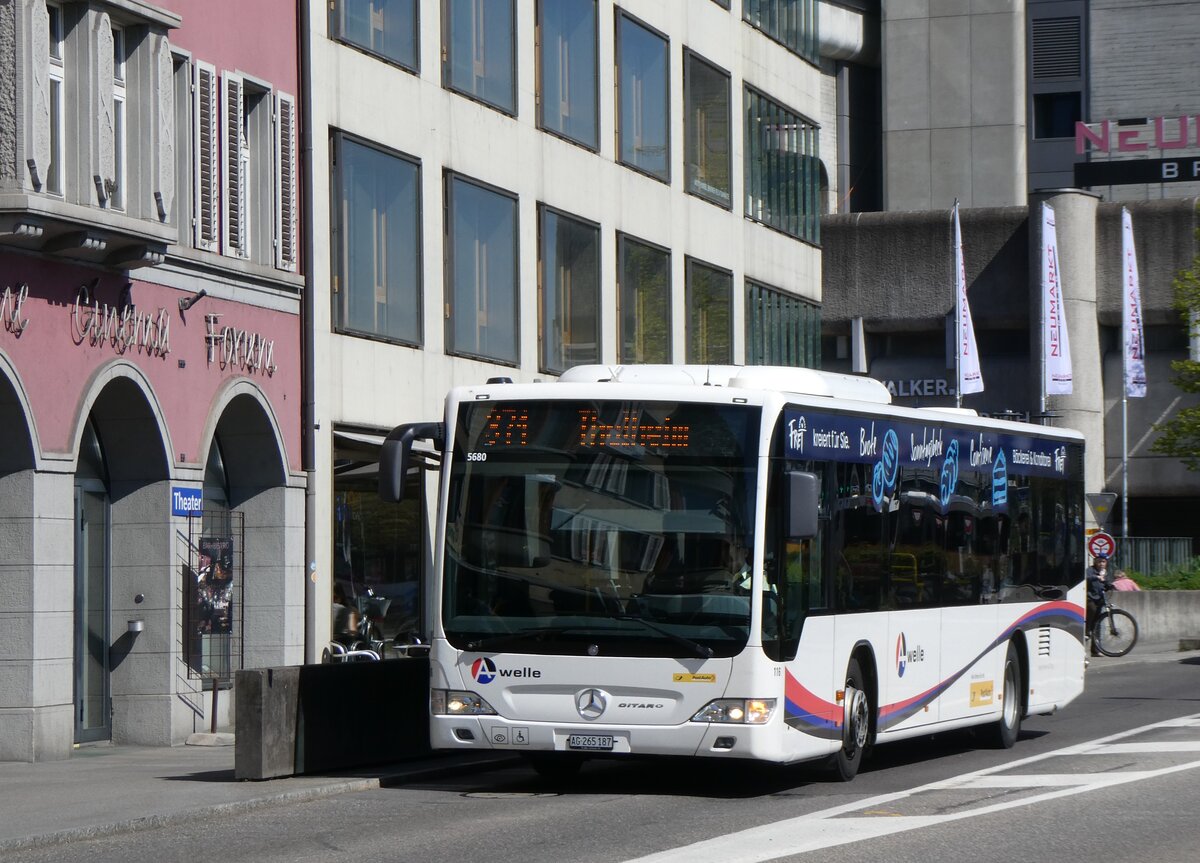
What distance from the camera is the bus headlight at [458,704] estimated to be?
14.7 meters

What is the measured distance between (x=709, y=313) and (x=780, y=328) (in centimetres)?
383

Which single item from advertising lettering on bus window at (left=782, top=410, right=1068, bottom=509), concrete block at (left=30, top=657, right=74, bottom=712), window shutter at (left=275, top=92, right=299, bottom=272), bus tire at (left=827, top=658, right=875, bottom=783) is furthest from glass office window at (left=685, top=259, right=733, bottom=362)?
bus tire at (left=827, top=658, right=875, bottom=783)

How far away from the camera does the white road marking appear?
11375 mm

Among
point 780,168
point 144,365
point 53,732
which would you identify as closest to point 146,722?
point 53,732

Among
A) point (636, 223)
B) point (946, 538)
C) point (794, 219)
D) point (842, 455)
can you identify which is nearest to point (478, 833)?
point (842, 455)

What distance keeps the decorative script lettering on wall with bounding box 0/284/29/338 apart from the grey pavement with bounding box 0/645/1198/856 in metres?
3.78

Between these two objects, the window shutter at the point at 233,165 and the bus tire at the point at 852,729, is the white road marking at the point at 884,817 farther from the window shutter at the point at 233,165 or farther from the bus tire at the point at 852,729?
the window shutter at the point at 233,165

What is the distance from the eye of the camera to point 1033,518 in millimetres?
19969

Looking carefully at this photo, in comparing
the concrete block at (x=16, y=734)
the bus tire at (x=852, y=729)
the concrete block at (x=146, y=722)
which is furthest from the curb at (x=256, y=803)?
the concrete block at (x=146, y=722)

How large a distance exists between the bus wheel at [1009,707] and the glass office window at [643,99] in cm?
1456

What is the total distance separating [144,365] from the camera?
20.7 m

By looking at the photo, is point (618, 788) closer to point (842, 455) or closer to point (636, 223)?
point (842, 455)

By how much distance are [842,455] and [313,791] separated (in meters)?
4.56

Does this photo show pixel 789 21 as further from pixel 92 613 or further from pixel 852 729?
pixel 852 729
